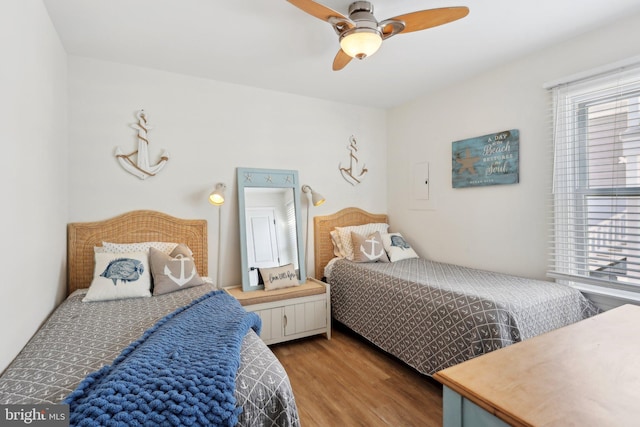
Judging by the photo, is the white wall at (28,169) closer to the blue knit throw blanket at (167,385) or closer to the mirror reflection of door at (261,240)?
the blue knit throw blanket at (167,385)

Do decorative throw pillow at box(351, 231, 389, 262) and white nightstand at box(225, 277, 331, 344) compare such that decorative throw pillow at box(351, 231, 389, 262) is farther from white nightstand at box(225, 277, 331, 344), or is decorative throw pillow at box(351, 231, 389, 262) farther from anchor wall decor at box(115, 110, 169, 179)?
anchor wall decor at box(115, 110, 169, 179)

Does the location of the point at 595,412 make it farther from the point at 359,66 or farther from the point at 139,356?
the point at 359,66

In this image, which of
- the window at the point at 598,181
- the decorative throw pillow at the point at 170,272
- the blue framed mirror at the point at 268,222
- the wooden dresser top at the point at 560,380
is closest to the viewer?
the wooden dresser top at the point at 560,380

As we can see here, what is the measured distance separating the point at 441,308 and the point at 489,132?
1.65 metres

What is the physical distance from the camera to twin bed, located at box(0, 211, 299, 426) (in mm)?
1105

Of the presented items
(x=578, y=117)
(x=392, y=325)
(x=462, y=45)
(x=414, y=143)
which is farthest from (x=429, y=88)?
(x=392, y=325)

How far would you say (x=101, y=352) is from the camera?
1.38 metres

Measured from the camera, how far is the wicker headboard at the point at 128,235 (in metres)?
2.44

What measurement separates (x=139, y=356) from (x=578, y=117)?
2.97 m

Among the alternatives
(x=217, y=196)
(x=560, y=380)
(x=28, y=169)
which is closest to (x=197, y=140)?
(x=217, y=196)

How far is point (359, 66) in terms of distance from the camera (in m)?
2.67

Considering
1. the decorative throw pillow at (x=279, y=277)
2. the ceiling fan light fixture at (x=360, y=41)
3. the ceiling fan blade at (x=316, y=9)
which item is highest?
the ceiling fan blade at (x=316, y=9)

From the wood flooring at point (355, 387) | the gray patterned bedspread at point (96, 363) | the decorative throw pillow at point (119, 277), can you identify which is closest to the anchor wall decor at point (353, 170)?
the wood flooring at point (355, 387)

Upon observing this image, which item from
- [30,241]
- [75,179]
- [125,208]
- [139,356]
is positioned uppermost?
[75,179]
